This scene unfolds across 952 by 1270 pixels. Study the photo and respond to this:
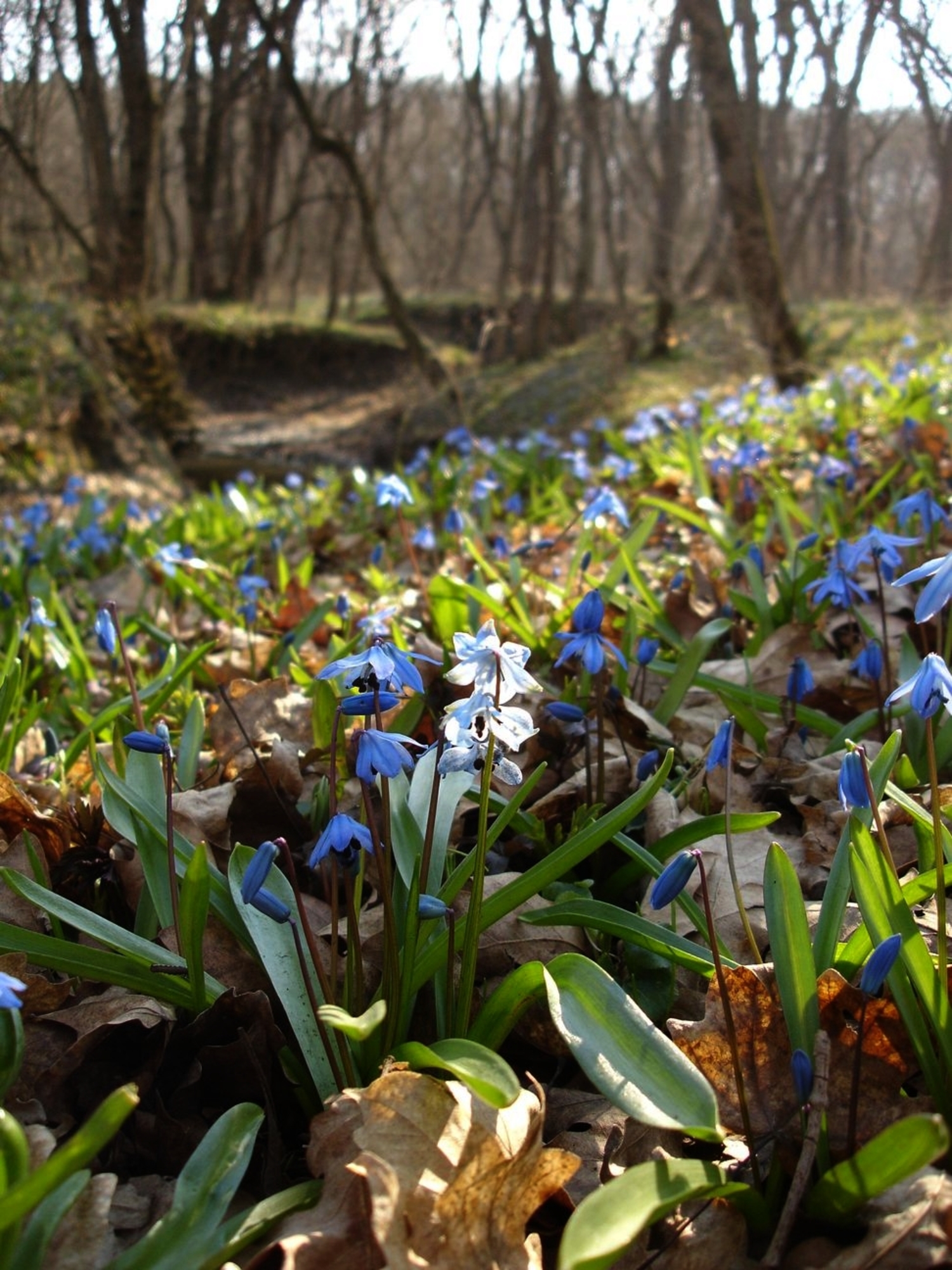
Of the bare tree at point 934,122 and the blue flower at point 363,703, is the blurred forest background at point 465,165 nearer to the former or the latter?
the bare tree at point 934,122

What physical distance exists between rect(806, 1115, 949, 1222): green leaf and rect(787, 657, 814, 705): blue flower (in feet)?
3.07

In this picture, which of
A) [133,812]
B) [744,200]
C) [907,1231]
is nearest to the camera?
[907,1231]

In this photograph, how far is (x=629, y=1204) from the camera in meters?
0.95

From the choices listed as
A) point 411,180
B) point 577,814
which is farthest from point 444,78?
point 577,814

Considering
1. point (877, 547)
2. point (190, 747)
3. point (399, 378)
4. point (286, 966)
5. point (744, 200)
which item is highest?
point (744, 200)

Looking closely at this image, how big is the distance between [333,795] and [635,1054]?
17.8 inches

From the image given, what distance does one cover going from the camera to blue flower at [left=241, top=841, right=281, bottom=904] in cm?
115

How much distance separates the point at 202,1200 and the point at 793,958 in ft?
2.24

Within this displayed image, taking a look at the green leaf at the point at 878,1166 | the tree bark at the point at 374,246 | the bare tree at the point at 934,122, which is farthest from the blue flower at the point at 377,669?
the tree bark at the point at 374,246

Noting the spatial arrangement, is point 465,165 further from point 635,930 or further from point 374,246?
point 635,930

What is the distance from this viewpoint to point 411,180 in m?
23.0

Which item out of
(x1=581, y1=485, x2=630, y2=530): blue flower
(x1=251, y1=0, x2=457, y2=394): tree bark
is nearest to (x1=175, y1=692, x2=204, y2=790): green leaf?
(x1=581, y1=485, x2=630, y2=530): blue flower

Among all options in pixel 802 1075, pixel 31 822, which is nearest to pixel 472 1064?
pixel 802 1075

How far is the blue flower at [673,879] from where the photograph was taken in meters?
1.16
